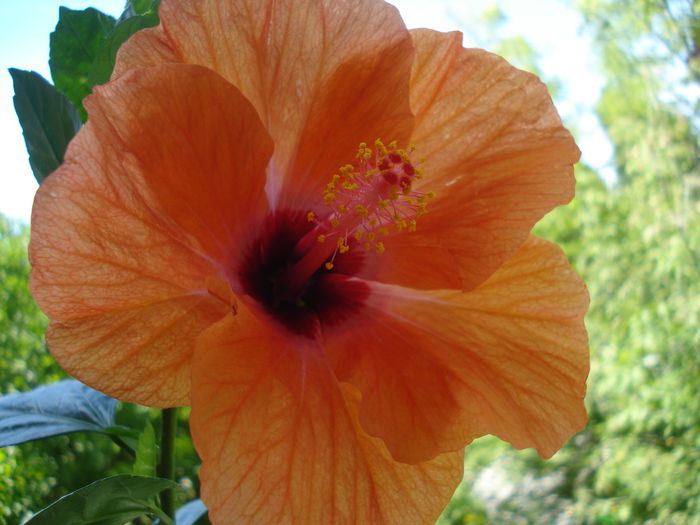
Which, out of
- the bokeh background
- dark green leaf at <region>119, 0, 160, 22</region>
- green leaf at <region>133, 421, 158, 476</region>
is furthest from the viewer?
the bokeh background

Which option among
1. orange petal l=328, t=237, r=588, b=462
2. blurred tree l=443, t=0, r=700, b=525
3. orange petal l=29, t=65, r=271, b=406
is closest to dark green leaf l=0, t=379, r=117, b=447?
orange petal l=29, t=65, r=271, b=406

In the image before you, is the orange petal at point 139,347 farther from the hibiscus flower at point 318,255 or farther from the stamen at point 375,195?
the stamen at point 375,195

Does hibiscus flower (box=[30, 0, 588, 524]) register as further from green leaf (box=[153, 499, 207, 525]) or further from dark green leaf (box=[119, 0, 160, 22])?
green leaf (box=[153, 499, 207, 525])

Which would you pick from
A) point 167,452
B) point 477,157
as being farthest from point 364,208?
point 167,452

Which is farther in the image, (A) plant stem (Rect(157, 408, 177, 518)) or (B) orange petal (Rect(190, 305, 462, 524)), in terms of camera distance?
(A) plant stem (Rect(157, 408, 177, 518))

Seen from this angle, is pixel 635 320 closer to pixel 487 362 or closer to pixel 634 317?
pixel 634 317

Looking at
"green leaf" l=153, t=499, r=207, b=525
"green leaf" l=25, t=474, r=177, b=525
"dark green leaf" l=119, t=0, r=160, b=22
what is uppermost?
"dark green leaf" l=119, t=0, r=160, b=22

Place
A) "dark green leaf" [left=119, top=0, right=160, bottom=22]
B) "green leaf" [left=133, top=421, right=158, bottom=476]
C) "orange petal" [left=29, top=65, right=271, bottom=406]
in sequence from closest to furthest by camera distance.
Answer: "orange petal" [left=29, top=65, right=271, bottom=406] < "green leaf" [left=133, top=421, right=158, bottom=476] < "dark green leaf" [left=119, top=0, right=160, bottom=22]
